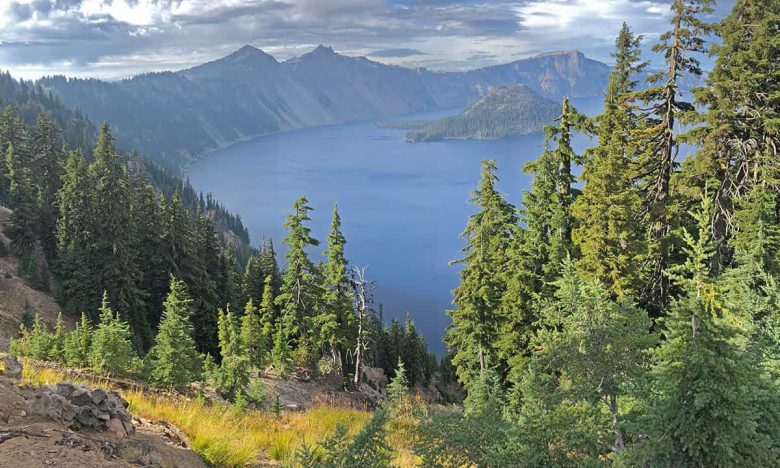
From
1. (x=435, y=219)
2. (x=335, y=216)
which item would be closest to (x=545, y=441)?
(x=335, y=216)

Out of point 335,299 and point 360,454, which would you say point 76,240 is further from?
point 360,454

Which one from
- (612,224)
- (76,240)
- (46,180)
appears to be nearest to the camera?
(612,224)

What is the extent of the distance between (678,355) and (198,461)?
6890 mm

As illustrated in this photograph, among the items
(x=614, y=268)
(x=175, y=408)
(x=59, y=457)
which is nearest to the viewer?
(x=59, y=457)

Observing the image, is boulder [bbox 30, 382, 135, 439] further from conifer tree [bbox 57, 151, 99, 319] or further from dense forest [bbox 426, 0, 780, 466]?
conifer tree [bbox 57, 151, 99, 319]

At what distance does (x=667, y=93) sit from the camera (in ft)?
→ 71.1

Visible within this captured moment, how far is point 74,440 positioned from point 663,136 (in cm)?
2419

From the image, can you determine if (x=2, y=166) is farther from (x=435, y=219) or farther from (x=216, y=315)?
(x=435, y=219)

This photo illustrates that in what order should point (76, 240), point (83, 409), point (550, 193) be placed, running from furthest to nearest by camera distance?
point (76, 240) → point (550, 193) → point (83, 409)

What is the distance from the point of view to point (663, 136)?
73.2 feet

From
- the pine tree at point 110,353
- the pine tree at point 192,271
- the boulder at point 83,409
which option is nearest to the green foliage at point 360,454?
the boulder at point 83,409

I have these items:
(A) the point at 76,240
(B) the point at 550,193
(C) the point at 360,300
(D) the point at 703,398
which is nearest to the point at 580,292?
(D) the point at 703,398

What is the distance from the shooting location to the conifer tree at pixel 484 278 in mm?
26422

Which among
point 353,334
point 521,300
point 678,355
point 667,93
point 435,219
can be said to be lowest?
point 435,219
